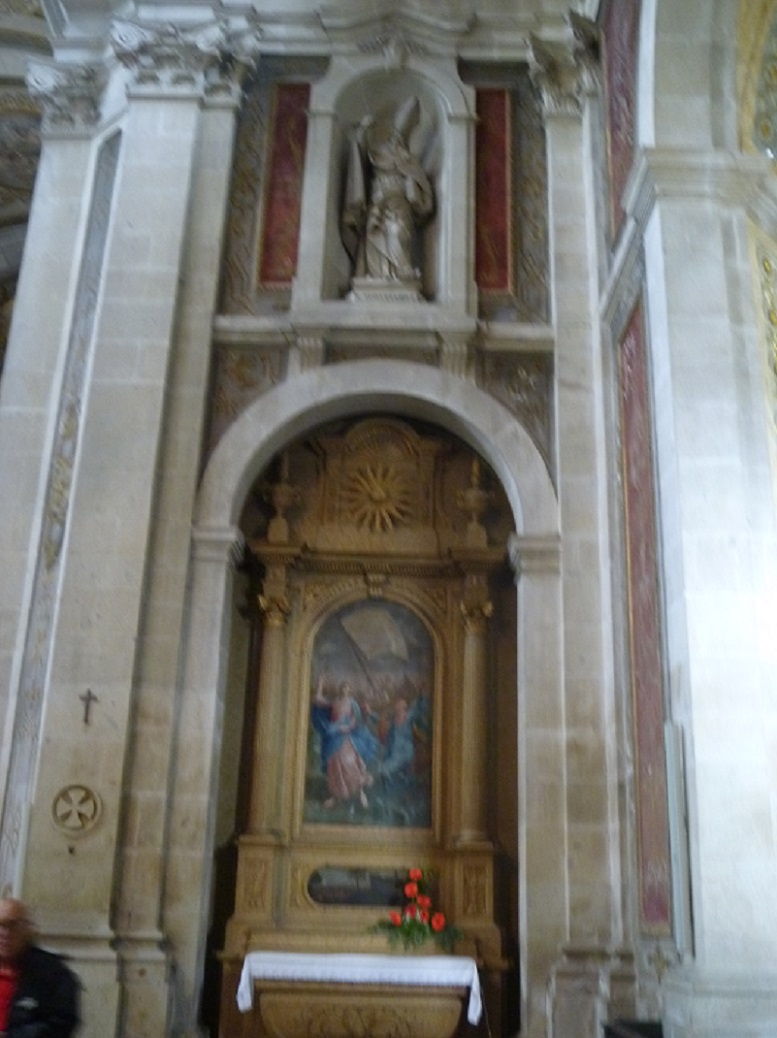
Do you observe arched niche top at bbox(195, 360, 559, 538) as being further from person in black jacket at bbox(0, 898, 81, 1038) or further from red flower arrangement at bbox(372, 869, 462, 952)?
person in black jacket at bbox(0, 898, 81, 1038)

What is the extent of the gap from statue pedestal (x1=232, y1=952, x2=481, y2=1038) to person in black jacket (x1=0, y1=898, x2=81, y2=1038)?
3444 millimetres

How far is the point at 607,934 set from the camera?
299 inches

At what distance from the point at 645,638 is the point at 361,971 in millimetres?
2825

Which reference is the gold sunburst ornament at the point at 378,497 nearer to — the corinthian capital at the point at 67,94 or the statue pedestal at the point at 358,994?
the statue pedestal at the point at 358,994

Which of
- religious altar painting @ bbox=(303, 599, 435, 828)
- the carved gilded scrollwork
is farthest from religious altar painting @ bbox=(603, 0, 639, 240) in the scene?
the carved gilded scrollwork

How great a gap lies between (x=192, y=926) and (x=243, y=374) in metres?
4.11

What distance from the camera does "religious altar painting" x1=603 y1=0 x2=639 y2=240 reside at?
8.45m

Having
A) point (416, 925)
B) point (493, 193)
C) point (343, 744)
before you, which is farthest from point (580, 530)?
point (493, 193)

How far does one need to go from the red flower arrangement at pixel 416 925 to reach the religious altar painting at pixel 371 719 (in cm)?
62

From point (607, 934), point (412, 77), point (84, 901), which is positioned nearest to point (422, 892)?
point (607, 934)

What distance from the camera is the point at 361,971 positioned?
7582 mm

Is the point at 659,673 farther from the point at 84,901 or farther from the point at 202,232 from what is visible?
the point at 202,232

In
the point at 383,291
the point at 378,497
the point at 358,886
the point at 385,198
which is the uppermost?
the point at 385,198

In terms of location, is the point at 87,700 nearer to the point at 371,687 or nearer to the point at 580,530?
the point at 371,687
